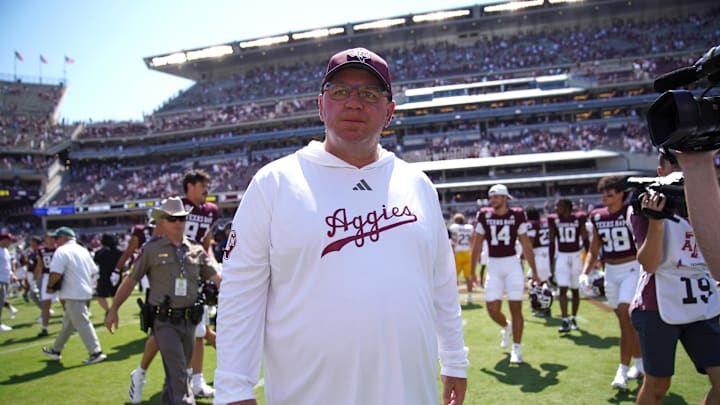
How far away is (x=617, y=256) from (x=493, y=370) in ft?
7.35

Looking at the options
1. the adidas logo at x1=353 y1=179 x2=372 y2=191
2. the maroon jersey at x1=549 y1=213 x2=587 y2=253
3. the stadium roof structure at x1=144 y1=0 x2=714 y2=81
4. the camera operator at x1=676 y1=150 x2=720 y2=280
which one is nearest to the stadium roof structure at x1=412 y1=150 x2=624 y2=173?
the stadium roof structure at x1=144 y1=0 x2=714 y2=81

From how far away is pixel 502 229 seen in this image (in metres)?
7.37

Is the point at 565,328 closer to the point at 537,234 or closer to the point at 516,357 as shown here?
the point at 516,357

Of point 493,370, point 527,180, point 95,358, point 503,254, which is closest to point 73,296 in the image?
point 95,358

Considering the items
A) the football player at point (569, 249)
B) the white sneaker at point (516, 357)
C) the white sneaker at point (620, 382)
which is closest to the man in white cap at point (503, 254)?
the white sneaker at point (516, 357)

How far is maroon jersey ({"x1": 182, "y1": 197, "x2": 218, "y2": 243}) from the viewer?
6910 mm

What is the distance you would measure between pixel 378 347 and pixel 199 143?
56.0 meters

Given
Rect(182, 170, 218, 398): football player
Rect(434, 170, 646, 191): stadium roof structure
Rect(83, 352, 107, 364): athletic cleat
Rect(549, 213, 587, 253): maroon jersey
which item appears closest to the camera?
Rect(182, 170, 218, 398): football player

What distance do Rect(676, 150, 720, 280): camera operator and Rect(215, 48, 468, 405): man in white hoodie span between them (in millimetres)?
1026

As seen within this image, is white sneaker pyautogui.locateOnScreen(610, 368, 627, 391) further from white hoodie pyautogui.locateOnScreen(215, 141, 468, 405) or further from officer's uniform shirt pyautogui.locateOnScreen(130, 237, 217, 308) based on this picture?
officer's uniform shirt pyautogui.locateOnScreen(130, 237, 217, 308)

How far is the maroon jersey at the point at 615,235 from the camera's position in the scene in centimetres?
622

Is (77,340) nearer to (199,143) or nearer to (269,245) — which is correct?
(269,245)

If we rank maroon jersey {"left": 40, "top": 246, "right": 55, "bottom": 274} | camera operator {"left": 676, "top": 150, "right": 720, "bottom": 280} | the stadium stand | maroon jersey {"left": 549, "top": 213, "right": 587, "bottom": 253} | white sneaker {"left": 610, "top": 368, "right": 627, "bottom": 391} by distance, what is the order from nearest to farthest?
camera operator {"left": 676, "top": 150, "right": 720, "bottom": 280} → white sneaker {"left": 610, "top": 368, "right": 627, "bottom": 391} → maroon jersey {"left": 549, "top": 213, "right": 587, "bottom": 253} → maroon jersey {"left": 40, "top": 246, "right": 55, "bottom": 274} → the stadium stand

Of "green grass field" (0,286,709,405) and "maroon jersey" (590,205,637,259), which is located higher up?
"maroon jersey" (590,205,637,259)
